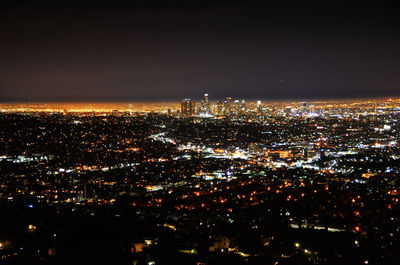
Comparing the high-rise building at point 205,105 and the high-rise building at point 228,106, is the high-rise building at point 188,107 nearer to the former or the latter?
the high-rise building at point 228,106

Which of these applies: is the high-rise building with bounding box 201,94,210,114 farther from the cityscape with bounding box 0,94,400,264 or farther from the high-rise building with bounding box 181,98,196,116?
the cityscape with bounding box 0,94,400,264

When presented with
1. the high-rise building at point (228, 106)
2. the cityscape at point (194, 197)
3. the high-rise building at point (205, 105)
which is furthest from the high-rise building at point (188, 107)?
the cityscape at point (194, 197)

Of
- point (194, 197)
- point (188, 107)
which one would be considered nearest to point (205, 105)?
point (188, 107)

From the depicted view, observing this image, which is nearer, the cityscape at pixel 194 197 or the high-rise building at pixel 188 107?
A: the cityscape at pixel 194 197

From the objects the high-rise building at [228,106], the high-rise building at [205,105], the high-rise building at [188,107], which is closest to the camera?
the high-rise building at [188,107]

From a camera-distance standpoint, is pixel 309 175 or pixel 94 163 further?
pixel 94 163

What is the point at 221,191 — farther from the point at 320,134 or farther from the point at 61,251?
the point at 320,134

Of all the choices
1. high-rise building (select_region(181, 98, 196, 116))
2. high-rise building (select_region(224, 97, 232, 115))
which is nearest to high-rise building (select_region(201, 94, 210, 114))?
high-rise building (select_region(224, 97, 232, 115))

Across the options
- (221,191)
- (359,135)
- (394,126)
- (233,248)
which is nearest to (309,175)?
(221,191)
